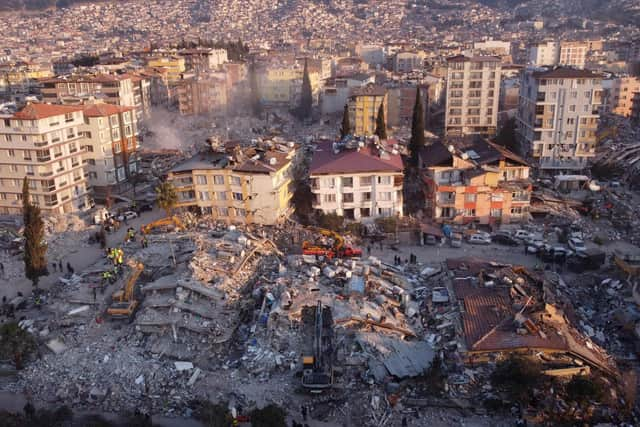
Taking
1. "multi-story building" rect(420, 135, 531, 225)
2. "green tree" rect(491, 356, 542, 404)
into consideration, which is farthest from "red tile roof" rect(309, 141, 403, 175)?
"green tree" rect(491, 356, 542, 404)

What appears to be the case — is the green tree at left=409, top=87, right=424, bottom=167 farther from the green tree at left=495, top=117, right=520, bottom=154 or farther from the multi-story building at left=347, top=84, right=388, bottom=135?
the multi-story building at left=347, top=84, right=388, bottom=135

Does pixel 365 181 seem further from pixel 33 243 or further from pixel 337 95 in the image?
pixel 337 95

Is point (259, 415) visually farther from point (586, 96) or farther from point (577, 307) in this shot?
point (586, 96)

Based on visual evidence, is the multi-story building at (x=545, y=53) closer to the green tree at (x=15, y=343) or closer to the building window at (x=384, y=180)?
the building window at (x=384, y=180)

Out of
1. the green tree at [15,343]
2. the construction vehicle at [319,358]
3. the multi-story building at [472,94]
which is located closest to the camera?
the construction vehicle at [319,358]

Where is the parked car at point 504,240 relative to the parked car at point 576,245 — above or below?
below

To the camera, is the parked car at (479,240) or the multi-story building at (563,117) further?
the multi-story building at (563,117)

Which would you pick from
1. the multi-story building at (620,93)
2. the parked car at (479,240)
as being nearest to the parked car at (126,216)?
the parked car at (479,240)
